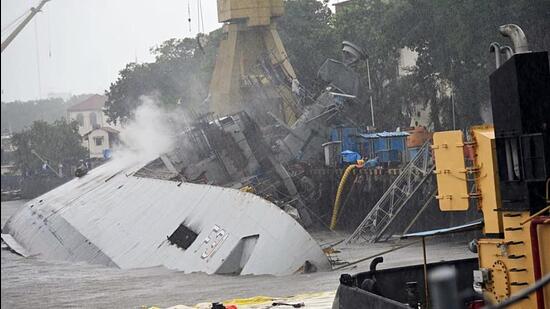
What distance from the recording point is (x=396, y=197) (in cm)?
4462

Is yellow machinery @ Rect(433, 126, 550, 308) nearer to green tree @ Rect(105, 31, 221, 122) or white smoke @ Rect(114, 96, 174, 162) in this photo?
white smoke @ Rect(114, 96, 174, 162)

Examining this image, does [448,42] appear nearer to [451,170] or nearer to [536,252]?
[451,170]

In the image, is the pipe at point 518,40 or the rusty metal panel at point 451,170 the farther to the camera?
the rusty metal panel at point 451,170

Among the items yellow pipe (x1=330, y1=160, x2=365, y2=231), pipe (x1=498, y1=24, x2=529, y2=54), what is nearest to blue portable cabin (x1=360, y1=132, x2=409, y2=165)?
yellow pipe (x1=330, y1=160, x2=365, y2=231)

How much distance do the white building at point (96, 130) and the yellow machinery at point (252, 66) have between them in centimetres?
678

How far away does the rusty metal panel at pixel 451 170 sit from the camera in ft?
39.2

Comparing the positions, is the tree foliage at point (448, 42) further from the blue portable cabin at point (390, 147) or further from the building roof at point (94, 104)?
the building roof at point (94, 104)

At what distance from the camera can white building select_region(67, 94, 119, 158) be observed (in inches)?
2184

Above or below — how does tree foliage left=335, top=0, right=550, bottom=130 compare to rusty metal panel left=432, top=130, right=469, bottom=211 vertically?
above

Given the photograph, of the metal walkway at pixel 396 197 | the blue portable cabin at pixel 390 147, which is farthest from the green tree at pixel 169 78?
the metal walkway at pixel 396 197

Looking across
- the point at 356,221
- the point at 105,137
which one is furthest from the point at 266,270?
the point at 105,137

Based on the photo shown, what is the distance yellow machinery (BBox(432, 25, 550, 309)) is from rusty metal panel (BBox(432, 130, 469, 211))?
41mm

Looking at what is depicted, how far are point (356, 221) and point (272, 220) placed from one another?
1863 centimetres

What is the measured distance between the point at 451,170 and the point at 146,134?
49.6 meters
